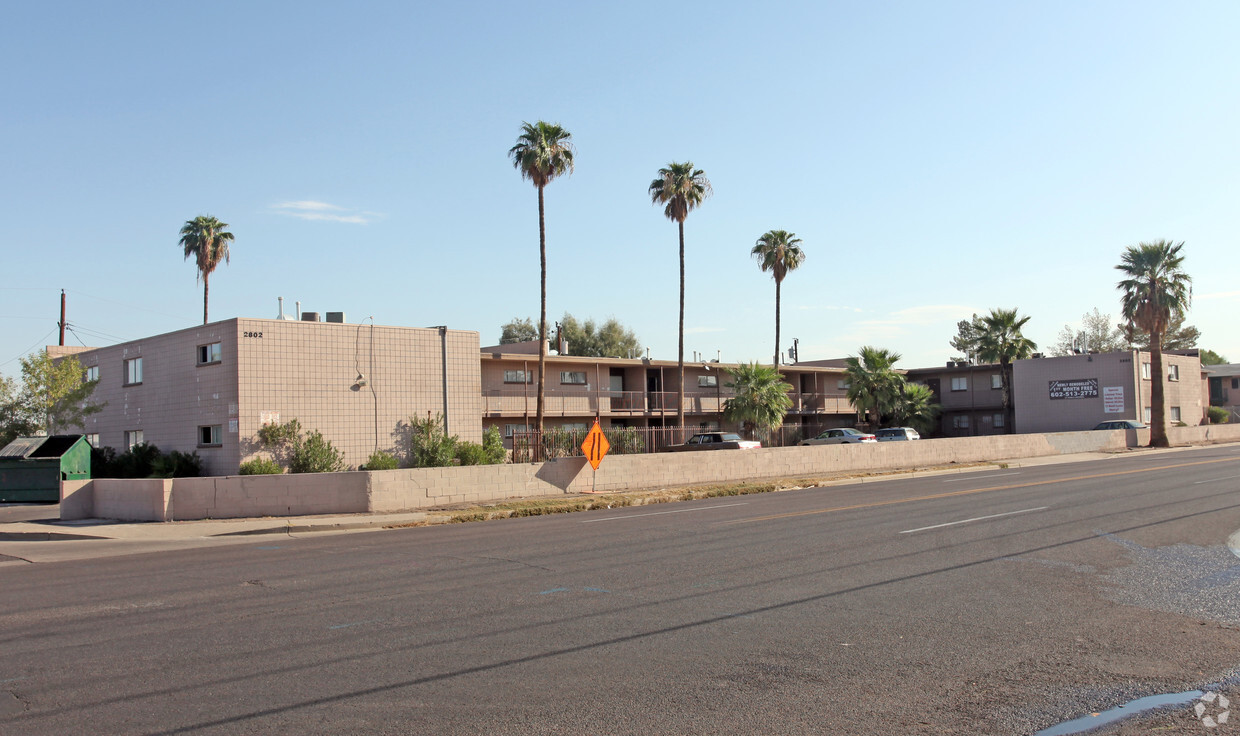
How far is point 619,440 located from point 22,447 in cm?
2144

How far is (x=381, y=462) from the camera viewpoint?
2761cm

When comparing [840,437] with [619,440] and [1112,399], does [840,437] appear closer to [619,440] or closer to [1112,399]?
[619,440]

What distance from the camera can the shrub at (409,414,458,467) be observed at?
96.2 ft

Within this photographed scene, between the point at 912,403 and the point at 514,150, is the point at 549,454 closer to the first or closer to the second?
the point at 514,150

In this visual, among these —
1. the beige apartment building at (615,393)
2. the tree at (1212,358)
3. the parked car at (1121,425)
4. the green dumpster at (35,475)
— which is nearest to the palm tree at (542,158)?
the beige apartment building at (615,393)

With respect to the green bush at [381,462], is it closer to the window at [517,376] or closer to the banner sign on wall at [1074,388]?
the window at [517,376]

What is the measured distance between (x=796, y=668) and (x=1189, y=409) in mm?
67377

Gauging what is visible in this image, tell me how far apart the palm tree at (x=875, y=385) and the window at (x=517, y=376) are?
2239 cm

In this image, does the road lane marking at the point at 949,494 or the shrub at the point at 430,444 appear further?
the shrub at the point at 430,444

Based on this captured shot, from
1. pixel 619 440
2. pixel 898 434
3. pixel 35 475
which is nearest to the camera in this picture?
pixel 35 475

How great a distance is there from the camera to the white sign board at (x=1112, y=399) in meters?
55.9

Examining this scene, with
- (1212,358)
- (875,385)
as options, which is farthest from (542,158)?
(1212,358)

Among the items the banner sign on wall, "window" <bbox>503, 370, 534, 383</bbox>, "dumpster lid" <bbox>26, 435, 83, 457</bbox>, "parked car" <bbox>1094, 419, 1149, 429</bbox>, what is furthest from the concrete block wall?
the banner sign on wall

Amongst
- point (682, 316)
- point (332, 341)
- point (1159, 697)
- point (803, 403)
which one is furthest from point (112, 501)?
point (803, 403)
